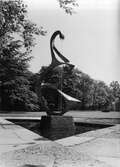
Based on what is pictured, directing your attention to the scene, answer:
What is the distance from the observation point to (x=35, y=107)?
1686 inches

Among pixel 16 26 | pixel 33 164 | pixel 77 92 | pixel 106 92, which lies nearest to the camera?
pixel 33 164

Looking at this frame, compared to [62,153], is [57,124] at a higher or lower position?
higher

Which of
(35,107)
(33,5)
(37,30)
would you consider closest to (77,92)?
(35,107)

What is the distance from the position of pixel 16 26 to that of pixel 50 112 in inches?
161

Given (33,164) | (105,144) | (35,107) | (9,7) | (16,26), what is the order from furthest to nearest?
(35,107), (16,26), (9,7), (105,144), (33,164)

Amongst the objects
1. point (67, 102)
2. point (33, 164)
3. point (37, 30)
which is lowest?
point (33, 164)

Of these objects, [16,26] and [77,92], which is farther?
[77,92]

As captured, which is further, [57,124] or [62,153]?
[57,124]

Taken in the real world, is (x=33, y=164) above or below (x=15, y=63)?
below

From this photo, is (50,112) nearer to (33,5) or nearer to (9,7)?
(9,7)

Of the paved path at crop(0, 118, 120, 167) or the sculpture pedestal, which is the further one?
the sculpture pedestal

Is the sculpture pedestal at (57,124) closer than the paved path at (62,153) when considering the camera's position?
No

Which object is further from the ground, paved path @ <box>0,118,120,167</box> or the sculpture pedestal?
the sculpture pedestal

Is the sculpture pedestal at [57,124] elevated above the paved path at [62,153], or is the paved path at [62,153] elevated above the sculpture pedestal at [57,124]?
the sculpture pedestal at [57,124]
